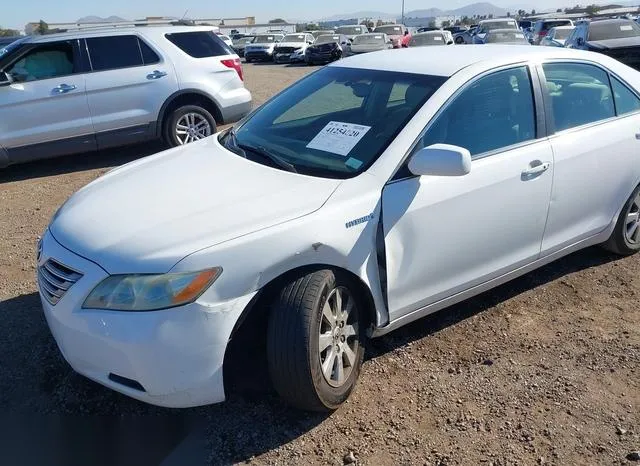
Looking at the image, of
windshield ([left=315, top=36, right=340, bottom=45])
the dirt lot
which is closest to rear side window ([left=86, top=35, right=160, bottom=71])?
the dirt lot

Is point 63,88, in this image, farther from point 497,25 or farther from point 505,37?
point 497,25

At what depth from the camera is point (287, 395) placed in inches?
109

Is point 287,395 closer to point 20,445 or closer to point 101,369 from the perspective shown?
point 101,369

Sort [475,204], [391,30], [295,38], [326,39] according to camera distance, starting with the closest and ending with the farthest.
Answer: [475,204]
[326,39]
[391,30]
[295,38]

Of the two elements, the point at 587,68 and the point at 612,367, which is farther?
the point at 587,68

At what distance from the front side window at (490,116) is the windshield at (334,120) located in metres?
0.17

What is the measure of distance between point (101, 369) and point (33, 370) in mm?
951

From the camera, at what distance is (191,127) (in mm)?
8016

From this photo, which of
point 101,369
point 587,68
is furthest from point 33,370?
point 587,68

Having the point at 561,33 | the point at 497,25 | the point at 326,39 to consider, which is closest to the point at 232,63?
the point at 561,33

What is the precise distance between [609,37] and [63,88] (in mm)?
11959

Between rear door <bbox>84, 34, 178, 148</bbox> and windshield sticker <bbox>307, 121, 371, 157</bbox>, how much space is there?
4854mm

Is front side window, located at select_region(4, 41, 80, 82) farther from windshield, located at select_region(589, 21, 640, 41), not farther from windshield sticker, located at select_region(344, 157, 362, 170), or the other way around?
windshield, located at select_region(589, 21, 640, 41)

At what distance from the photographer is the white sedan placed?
2.54 metres
